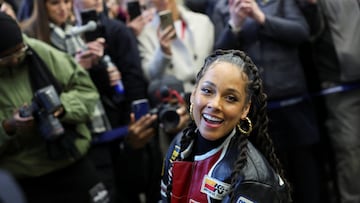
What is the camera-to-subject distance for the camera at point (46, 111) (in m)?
2.30

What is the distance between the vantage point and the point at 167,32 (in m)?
2.85

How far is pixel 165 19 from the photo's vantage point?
9.33 ft

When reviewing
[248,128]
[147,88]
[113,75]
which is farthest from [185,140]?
[147,88]

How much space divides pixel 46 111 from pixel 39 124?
75mm

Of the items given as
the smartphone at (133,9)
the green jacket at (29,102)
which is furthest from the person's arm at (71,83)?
the smartphone at (133,9)

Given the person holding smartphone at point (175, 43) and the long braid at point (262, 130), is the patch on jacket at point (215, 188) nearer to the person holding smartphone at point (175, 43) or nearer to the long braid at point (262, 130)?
the long braid at point (262, 130)

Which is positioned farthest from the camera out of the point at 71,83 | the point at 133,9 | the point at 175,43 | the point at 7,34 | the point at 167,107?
the point at 133,9

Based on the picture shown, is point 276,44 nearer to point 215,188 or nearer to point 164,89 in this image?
point 164,89

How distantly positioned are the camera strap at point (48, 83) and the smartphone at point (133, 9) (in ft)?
2.64

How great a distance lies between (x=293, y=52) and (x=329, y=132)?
0.50 metres

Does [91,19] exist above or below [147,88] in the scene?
above

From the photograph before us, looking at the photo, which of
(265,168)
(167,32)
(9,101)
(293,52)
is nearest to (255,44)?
(293,52)

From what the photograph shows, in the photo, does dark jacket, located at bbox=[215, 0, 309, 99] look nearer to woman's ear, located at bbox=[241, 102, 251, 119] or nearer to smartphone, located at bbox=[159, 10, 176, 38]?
smartphone, located at bbox=[159, 10, 176, 38]

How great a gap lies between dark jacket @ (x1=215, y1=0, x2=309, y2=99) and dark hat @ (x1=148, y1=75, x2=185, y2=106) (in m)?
0.29
